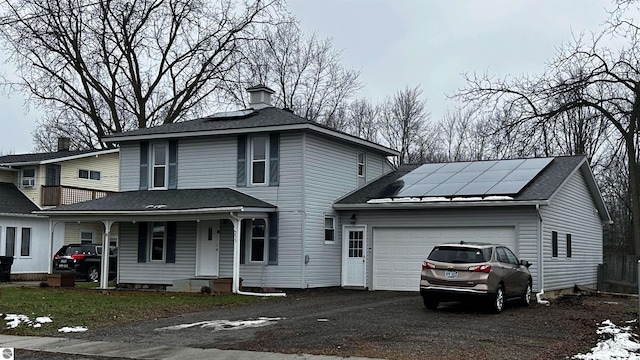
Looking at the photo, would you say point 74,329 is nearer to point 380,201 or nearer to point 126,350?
point 126,350

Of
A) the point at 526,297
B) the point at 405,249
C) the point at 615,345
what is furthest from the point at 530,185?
the point at 615,345

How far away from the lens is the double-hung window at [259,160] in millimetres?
24719

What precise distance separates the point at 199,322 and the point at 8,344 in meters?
3.98

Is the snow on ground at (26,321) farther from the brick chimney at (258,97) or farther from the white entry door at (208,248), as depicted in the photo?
the brick chimney at (258,97)

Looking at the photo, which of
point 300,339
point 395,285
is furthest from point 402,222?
point 300,339

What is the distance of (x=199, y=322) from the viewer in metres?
15.6

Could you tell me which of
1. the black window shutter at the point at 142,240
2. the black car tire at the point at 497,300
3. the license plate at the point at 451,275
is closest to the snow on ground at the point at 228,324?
the license plate at the point at 451,275

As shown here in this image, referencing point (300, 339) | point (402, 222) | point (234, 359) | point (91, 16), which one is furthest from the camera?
point (91, 16)

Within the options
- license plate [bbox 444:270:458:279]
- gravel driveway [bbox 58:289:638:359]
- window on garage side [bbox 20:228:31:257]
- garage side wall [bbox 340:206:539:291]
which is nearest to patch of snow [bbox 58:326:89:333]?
gravel driveway [bbox 58:289:638:359]

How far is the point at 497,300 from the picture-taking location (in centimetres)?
1681

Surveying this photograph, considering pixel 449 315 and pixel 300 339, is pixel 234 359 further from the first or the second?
pixel 449 315

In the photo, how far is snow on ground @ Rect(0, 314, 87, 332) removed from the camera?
14.6 meters

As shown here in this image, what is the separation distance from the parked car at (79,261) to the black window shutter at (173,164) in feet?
24.0

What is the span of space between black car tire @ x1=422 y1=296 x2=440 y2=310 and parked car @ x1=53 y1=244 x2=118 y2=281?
18.3 meters
